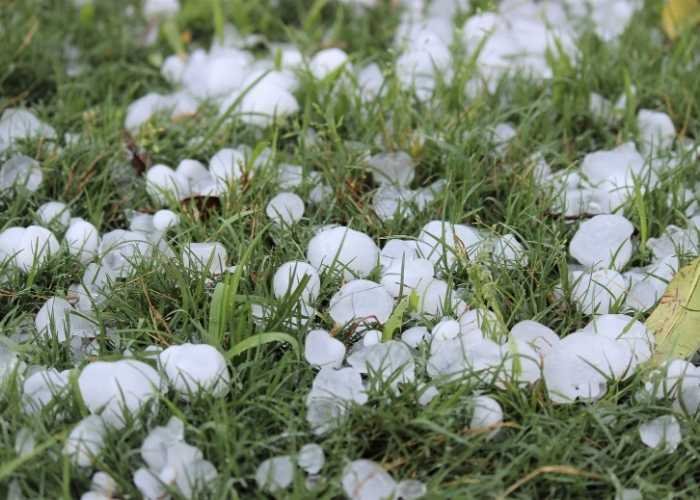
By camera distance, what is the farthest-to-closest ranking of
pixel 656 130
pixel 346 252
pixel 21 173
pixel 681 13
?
pixel 681 13 < pixel 656 130 < pixel 21 173 < pixel 346 252

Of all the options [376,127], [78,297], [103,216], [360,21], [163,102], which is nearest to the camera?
[78,297]

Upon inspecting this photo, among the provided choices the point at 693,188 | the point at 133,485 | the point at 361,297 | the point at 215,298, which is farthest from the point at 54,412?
the point at 693,188

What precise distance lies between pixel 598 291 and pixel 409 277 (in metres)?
0.28

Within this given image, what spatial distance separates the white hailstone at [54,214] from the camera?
1.63m

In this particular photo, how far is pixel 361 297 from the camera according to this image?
1.39 metres

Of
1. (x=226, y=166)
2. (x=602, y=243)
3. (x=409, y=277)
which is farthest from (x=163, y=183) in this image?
(x=602, y=243)

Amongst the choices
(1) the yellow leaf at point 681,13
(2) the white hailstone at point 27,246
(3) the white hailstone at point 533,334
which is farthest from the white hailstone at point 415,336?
(1) the yellow leaf at point 681,13

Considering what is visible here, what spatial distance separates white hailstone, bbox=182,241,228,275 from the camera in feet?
4.79

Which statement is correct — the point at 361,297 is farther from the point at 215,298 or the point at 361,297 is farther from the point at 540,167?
the point at 540,167

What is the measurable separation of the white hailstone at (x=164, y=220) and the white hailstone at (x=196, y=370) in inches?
15.3

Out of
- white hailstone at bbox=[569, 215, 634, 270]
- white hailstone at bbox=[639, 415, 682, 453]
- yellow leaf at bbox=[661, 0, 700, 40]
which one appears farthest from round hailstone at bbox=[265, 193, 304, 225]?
yellow leaf at bbox=[661, 0, 700, 40]

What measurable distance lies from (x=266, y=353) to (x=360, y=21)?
1250 mm

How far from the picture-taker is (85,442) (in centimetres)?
116

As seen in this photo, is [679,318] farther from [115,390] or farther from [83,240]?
[83,240]
